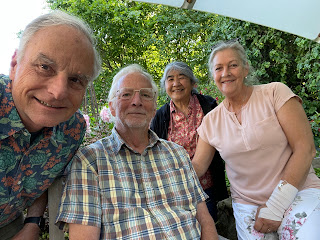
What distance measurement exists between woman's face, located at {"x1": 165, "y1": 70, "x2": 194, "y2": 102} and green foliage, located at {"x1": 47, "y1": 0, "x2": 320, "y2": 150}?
2553 mm

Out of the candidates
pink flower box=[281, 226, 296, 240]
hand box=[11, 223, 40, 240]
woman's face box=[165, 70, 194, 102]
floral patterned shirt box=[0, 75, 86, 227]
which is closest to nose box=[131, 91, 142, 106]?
floral patterned shirt box=[0, 75, 86, 227]

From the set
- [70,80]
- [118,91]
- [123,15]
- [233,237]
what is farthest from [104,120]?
[123,15]

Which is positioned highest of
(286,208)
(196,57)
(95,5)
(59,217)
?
(95,5)

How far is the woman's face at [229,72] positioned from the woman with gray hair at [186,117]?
73 centimetres

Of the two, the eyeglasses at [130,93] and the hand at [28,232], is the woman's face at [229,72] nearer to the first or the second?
the eyeglasses at [130,93]

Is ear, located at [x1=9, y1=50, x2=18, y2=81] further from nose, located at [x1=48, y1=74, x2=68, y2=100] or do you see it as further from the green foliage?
the green foliage

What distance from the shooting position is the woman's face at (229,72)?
216 cm

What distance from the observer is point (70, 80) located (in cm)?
123

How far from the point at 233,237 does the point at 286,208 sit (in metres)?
1.30

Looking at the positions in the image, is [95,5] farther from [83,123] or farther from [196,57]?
[83,123]

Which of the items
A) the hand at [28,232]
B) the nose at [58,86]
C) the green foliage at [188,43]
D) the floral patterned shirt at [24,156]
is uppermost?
the green foliage at [188,43]

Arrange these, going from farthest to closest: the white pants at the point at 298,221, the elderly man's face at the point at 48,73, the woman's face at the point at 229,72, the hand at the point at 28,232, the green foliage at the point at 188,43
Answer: the green foliage at the point at 188,43, the woman's face at the point at 229,72, the white pants at the point at 298,221, the hand at the point at 28,232, the elderly man's face at the point at 48,73

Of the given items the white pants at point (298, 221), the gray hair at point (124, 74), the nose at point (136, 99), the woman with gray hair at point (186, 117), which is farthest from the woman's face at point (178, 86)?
the white pants at point (298, 221)

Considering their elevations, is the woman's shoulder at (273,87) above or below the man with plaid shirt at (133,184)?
above
